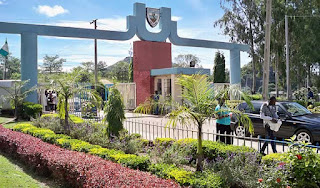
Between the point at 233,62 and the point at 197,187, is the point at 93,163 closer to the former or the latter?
the point at 197,187

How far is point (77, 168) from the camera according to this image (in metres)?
5.83

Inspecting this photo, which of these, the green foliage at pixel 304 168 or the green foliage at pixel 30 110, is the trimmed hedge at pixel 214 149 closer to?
the green foliage at pixel 304 168

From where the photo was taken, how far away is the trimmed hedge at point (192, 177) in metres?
5.00

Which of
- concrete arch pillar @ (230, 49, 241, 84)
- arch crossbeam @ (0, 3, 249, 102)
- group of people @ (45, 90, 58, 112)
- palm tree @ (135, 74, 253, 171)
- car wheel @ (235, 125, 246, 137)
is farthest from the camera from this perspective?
concrete arch pillar @ (230, 49, 241, 84)

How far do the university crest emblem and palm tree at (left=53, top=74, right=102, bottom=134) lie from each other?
37.1 ft

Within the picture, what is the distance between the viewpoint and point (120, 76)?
58125 mm

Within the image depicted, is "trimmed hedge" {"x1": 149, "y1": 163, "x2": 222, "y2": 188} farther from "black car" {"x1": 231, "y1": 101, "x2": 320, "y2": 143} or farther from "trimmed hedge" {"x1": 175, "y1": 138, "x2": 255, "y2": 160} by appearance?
"black car" {"x1": 231, "y1": 101, "x2": 320, "y2": 143}

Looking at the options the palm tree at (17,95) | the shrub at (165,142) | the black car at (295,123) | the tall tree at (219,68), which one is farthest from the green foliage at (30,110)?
the tall tree at (219,68)

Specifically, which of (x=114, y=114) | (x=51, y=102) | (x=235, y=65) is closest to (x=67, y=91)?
(x=114, y=114)

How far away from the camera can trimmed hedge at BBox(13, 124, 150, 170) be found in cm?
627

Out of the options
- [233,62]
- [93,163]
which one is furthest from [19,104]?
[233,62]

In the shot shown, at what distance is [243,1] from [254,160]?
32.6 m

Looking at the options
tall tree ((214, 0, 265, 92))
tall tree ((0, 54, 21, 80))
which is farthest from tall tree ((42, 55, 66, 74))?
tall tree ((214, 0, 265, 92))

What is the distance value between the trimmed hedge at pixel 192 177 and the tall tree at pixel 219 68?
27.4 m
